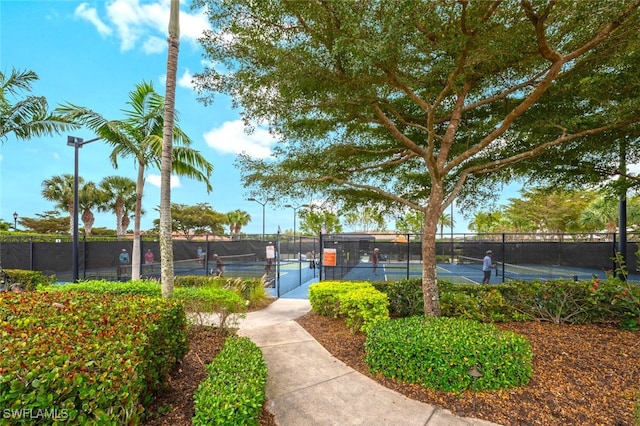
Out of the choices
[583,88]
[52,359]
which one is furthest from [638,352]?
[52,359]

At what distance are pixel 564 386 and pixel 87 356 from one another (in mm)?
4717

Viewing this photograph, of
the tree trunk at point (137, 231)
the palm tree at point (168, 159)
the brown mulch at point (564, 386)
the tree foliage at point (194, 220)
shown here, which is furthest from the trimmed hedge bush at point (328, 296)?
the tree foliage at point (194, 220)

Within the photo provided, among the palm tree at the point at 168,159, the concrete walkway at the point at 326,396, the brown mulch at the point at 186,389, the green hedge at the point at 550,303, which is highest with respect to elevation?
the palm tree at the point at 168,159

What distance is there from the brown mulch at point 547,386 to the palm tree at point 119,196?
121ft

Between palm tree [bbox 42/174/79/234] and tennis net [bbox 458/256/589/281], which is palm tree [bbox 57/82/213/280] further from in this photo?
palm tree [bbox 42/174/79/234]

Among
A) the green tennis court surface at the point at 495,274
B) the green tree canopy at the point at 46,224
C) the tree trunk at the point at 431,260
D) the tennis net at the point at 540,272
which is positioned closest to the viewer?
the tree trunk at the point at 431,260

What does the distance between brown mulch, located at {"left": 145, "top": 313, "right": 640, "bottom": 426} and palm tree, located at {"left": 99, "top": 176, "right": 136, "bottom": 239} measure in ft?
121

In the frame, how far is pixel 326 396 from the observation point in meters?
3.31

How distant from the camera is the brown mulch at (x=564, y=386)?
2936mm

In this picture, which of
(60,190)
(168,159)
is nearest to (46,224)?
(60,190)

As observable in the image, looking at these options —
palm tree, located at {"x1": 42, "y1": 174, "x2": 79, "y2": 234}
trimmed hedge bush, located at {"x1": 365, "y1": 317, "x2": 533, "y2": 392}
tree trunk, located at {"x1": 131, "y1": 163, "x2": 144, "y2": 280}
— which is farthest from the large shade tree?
palm tree, located at {"x1": 42, "y1": 174, "x2": 79, "y2": 234}

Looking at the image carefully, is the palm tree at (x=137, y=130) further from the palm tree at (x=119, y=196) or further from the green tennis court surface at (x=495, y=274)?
the palm tree at (x=119, y=196)

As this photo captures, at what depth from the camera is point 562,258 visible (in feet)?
33.6

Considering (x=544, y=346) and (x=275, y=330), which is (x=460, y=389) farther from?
(x=275, y=330)
